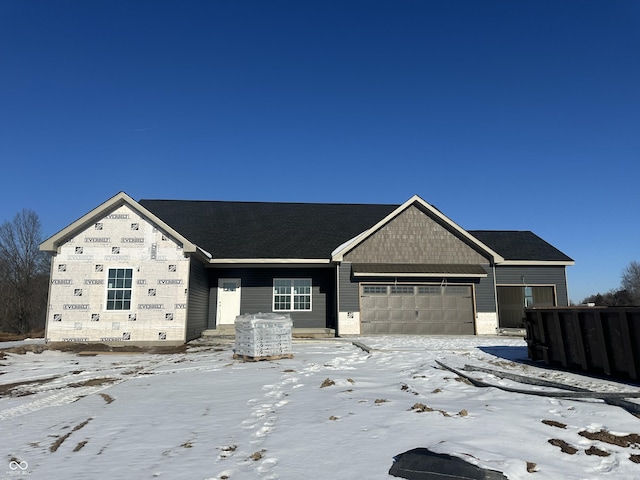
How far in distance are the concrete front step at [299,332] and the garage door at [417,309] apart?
1753 mm

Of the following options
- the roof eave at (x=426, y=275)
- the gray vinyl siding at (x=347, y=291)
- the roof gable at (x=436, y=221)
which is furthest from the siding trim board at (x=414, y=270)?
the roof gable at (x=436, y=221)

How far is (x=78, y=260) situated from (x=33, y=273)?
2886 cm

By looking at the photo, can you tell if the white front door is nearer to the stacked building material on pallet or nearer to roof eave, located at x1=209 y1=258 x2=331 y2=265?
roof eave, located at x1=209 y1=258 x2=331 y2=265

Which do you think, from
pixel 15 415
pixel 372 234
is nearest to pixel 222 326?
pixel 372 234

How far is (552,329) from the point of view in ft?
33.0

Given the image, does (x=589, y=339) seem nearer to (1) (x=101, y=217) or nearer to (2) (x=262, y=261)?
(2) (x=262, y=261)

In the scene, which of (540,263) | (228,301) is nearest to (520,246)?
(540,263)

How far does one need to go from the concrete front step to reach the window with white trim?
1.14 meters

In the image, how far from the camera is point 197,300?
58.2 ft

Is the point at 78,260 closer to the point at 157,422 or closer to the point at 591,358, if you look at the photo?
the point at 157,422

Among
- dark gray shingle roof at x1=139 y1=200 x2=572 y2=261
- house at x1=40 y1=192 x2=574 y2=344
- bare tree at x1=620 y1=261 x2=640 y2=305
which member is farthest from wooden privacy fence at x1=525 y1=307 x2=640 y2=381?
bare tree at x1=620 y1=261 x2=640 y2=305

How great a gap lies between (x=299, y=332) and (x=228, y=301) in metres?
3.76

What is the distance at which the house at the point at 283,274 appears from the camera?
15.8 m

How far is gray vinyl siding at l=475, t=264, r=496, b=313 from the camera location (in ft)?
64.6
